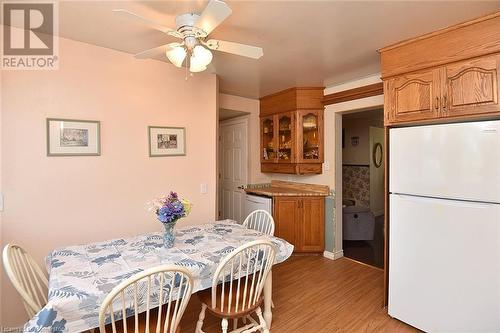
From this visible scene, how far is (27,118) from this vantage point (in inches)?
76.5

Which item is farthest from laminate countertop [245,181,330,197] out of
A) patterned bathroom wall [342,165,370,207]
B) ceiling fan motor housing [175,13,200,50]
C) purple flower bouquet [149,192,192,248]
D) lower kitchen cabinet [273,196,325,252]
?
ceiling fan motor housing [175,13,200,50]

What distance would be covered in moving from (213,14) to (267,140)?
2973 mm

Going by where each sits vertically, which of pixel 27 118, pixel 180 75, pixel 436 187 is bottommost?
pixel 436 187

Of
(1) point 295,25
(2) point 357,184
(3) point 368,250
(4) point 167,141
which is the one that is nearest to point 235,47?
(1) point 295,25

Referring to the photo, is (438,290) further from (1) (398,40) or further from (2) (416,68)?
(1) (398,40)

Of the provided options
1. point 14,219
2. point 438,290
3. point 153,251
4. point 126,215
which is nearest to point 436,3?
point 438,290

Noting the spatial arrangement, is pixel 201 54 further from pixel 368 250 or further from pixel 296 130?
pixel 368 250

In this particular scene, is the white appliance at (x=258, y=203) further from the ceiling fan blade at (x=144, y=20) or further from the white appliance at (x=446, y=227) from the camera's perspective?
the ceiling fan blade at (x=144, y=20)

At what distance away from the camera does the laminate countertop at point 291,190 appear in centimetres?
355

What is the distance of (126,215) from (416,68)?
2917mm

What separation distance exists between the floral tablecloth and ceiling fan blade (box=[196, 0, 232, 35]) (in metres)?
1.43

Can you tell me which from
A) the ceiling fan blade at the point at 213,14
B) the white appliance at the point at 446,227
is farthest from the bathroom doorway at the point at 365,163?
the ceiling fan blade at the point at 213,14

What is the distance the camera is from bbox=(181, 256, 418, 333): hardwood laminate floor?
2.06 metres

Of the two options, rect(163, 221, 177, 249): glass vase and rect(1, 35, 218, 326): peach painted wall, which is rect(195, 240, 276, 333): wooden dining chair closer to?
rect(163, 221, 177, 249): glass vase
